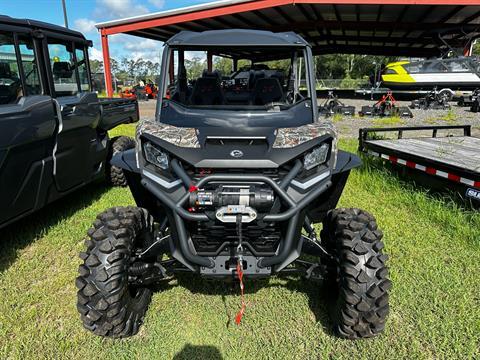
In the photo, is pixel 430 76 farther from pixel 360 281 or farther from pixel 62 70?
pixel 360 281

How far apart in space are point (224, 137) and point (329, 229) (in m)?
1.00

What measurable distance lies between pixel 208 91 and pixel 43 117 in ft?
4.96

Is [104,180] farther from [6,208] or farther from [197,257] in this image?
[197,257]

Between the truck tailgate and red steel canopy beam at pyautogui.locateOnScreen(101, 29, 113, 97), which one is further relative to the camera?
red steel canopy beam at pyautogui.locateOnScreen(101, 29, 113, 97)

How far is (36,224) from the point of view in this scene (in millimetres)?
4180

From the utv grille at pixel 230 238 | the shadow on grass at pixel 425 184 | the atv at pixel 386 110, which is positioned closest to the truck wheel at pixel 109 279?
the utv grille at pixel 230 238

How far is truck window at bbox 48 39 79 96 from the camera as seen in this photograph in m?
3.89

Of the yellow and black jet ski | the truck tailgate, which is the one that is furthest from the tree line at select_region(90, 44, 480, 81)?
the truck tailgate

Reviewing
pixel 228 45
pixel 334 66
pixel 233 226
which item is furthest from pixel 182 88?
pixel 334 66

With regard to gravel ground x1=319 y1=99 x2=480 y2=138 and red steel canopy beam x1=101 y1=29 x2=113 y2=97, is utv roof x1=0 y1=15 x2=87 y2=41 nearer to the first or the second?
gravel ground x1=319 y1=99 x2=480 y2=138

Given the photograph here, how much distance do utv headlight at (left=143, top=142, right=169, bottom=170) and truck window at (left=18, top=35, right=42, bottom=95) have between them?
69.4 inches

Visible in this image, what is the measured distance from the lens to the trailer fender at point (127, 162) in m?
2.72

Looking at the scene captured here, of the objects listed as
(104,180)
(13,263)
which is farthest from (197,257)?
(104,180)

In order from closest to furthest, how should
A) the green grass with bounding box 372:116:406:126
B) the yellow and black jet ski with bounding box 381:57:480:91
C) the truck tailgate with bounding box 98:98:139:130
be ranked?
1. the truck tailgate with bounding box 98:98:139:130
2. the green grass with bounding box 372:116:406:126
3. the yellow and black jet ski with bounding box 381:57:480:91
